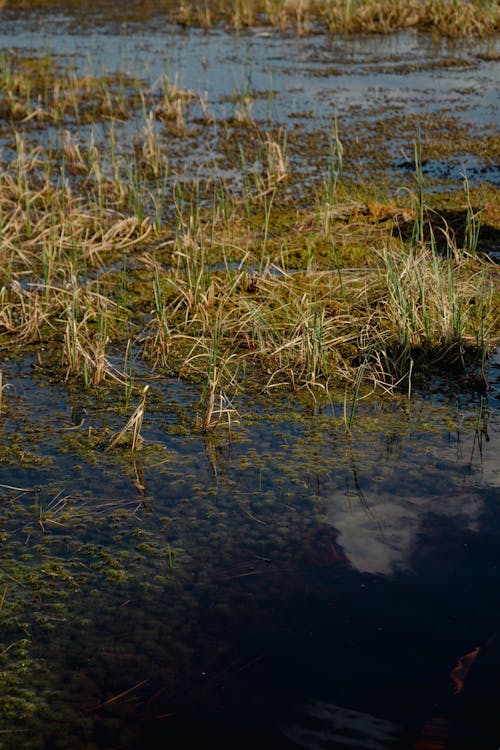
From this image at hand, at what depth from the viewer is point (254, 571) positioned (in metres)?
3.27

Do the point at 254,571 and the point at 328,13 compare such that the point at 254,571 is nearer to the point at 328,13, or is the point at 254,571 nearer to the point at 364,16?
the point at 364,16

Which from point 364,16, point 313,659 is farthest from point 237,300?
point 364,16

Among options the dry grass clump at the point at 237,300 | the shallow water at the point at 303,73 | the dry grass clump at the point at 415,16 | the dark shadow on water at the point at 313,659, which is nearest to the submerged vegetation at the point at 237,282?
the dry grass clump at the point at 237,300

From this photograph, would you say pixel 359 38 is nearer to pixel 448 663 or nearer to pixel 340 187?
pixel 340 187

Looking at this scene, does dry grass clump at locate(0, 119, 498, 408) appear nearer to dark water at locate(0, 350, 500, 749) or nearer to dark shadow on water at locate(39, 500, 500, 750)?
dark water at locate(0, 350, 500, 749)

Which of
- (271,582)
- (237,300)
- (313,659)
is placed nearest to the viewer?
(313,659)

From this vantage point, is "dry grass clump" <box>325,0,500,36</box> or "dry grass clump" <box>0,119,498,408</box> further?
"dry grass clump" <box>325,0,500,36</box>

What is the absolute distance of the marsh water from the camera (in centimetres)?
267

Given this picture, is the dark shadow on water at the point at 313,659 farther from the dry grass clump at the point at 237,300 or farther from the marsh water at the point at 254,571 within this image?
the dry grass clump at the point at 237,300

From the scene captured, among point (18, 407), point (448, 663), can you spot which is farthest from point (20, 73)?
point (448, 663)

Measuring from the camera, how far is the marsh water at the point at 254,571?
267 centimetres

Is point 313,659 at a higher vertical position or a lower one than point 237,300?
lower

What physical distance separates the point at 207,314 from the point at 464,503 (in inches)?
86.4

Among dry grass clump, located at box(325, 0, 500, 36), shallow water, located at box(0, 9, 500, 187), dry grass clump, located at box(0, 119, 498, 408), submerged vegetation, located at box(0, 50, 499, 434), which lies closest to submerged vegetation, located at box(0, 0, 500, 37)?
dry grass clump, located at box(325, 0, 500, 36)
